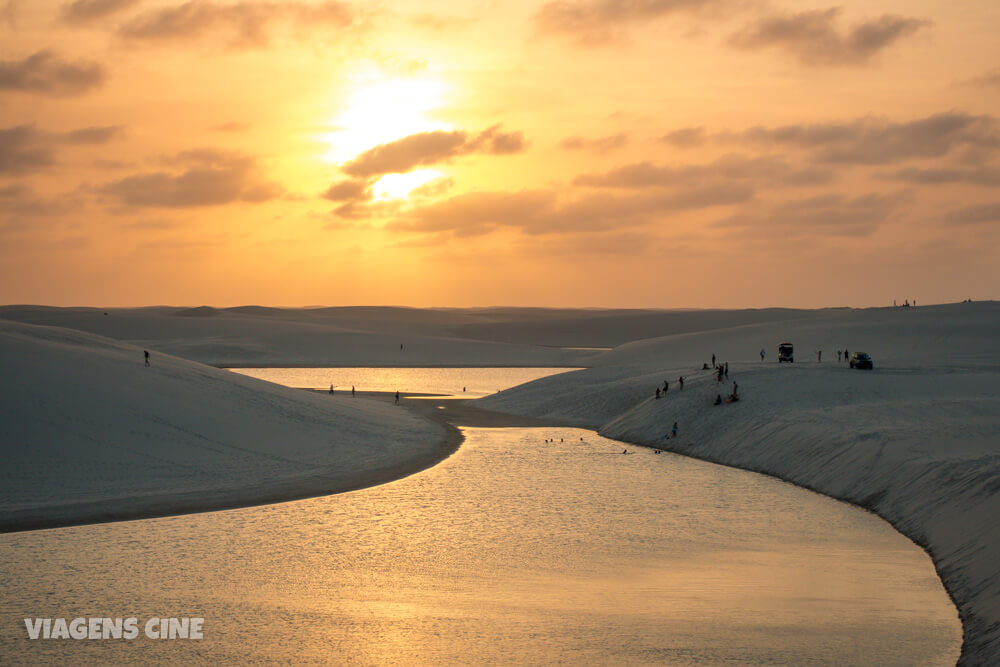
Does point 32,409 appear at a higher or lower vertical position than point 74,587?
higher

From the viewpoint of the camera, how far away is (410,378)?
101 m

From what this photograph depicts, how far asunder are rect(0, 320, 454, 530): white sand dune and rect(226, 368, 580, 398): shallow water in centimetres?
2963

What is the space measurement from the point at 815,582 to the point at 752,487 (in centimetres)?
1374

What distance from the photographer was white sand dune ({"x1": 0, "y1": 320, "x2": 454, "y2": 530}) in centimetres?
3131

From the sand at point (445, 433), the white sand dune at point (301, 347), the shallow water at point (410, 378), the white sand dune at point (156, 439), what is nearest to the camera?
the sand at point (445, 433)

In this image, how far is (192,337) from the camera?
15225 cm

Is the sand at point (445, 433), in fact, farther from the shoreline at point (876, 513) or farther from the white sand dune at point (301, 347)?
the white sand dune at point (301, 347)

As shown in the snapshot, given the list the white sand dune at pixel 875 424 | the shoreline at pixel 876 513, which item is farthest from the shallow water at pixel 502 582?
the white sand dune at pixel 875 424

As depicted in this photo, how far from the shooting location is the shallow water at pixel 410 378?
281 feet

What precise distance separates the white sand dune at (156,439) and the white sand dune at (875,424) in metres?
14.3

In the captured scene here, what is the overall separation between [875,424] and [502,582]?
23.6 m

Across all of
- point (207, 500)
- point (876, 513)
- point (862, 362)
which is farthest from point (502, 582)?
point (862, 362)

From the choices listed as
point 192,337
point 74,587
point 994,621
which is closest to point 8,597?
point 74,587

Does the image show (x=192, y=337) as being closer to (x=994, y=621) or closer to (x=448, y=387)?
(x=448, y=387)
